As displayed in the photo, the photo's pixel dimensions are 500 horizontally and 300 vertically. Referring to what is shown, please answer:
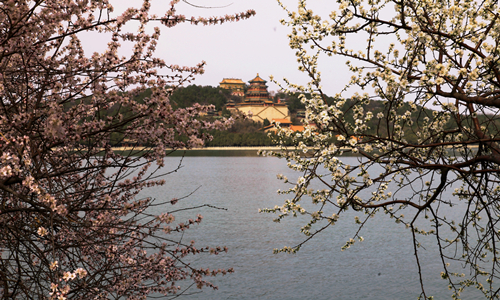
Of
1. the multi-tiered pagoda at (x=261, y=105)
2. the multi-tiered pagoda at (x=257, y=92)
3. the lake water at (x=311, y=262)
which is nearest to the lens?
the lake water at (x=311, y=262)

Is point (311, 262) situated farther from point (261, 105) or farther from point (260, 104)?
point (260, 104)

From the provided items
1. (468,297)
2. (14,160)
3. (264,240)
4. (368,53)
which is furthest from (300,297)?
(14,160)

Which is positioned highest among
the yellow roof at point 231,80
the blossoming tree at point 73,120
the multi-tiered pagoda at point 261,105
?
the yellow roof at point 231,80

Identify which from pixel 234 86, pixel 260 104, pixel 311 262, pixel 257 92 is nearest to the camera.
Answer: pixel 311 262

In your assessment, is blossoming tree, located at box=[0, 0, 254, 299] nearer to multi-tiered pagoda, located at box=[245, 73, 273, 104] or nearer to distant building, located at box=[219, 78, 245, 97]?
multi-tiered pagoda, located at box=[245, 73, 273, 104]

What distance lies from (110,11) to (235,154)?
83040mm

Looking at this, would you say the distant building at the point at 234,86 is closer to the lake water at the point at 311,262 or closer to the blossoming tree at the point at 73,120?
the lake water at the point at 311,262

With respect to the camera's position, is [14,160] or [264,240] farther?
[264,240]

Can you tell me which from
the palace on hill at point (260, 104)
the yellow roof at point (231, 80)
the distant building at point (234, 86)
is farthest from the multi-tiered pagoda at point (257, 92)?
the yellow roof at point (231, 80)

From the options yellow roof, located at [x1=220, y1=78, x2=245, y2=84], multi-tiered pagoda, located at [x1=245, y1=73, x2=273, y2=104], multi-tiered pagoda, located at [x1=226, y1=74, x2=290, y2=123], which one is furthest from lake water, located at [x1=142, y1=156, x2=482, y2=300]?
yellow roof, located at [x1=220, y1=78, x2=245, y2=84]

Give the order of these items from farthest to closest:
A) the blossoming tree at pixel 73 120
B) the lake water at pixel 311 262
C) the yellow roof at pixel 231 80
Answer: the yellow roof at pixel 231 80 → the lake water at pixel 311 262 → the blossoming tree at pixel 73 120

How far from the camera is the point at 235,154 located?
3420 inches

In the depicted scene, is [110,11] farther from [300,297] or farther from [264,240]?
[264,240]

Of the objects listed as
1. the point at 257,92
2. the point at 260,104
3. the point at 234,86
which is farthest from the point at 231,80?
the point at 260,104
